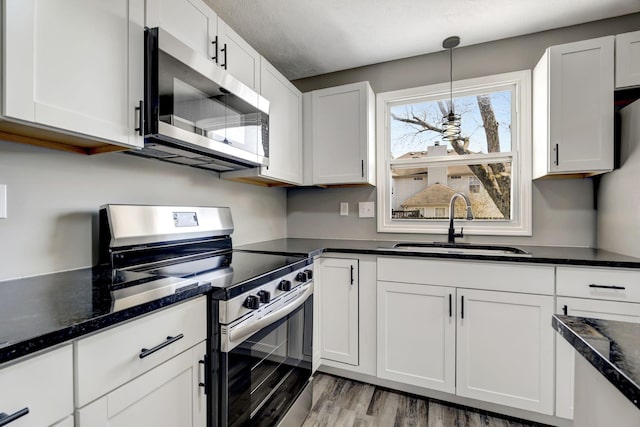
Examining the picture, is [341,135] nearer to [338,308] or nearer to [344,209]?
[344,209]

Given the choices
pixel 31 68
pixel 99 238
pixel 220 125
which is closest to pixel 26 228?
pixel 99 238

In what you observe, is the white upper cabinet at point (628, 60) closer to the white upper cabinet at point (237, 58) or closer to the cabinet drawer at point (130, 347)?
the white upper cabinet at point (237, 58)

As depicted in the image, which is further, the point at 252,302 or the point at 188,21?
the point at 188,21

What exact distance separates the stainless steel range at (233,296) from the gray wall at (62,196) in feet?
0.32

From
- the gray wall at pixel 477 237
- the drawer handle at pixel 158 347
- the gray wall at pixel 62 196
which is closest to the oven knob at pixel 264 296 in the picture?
the drawer handle at pixel 158 347

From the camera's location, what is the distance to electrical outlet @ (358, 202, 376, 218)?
8.39 ft

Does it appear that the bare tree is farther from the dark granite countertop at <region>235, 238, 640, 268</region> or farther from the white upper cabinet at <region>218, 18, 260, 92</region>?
the white upper cabinet at <region>218, 18, 260, 92</region>

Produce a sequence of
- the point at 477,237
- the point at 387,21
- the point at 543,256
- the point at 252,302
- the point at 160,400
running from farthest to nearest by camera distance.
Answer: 1. the point at 477,237
2. the point at 387,21
3. the point at 543,256
4. the point at 252,302
5. the point at 160,400

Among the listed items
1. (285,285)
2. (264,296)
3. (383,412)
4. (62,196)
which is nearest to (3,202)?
(62,196)

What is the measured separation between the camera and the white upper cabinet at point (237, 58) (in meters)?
1.58

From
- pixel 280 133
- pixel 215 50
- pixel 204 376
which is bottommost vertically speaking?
pixel 204 376

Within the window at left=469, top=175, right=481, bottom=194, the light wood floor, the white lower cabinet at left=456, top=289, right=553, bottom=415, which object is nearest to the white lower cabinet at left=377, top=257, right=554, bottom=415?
the white lower cabinet at left=456, top=289, right=553, bottom=415

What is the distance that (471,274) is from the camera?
1.74m

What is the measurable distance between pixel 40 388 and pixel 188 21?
4.81 ft
